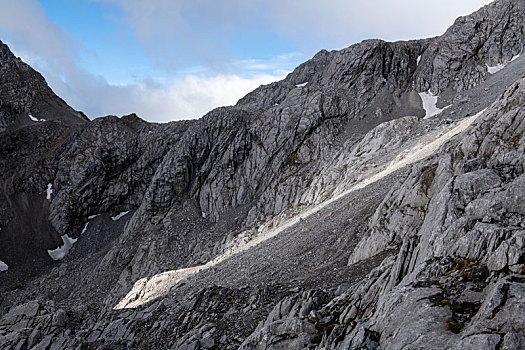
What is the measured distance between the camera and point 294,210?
199 ft

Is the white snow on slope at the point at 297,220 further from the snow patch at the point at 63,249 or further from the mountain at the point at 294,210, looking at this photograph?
the snow patch at the point at 63,249

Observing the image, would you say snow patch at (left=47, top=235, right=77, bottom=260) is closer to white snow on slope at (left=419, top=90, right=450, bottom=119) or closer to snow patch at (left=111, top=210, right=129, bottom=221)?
snow patch at (left=111, top=210, right=129, bottom=221)

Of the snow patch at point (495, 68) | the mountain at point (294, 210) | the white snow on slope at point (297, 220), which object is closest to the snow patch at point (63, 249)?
the mountain at point (294, 210)

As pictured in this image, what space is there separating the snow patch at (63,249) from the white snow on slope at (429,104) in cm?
8132

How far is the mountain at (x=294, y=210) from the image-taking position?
47.2ft

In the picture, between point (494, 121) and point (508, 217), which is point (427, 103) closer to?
point (494, 121)

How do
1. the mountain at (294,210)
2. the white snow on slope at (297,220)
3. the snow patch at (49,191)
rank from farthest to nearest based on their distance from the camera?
the snow patch at (49,191), the white snow on slope at (297,220), the mountain at (294,210)

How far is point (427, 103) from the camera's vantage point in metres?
77.9

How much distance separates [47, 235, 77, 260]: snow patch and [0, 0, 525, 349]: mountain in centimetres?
29

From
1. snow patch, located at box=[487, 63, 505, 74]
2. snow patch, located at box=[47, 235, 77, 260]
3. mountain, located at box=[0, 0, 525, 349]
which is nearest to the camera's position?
mountain, located at box=[0, 0, 525, 349]

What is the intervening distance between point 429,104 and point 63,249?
84.9 meters

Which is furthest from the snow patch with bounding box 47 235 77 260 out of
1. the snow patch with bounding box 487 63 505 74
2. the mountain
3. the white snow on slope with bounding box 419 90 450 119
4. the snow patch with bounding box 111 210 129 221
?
the snow patch with bounding box 487 63 505 74

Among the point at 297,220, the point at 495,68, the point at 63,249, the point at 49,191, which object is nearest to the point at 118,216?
the point at 63,249

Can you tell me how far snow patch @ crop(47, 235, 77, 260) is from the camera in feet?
A: 273
